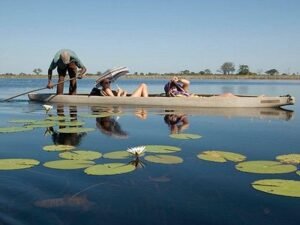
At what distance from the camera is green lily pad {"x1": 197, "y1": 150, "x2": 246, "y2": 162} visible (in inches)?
204

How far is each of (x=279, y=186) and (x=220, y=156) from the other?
1564 mm

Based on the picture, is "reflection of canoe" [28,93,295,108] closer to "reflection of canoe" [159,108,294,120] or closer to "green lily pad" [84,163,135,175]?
"reflection of canoe" [159,108,294,120]

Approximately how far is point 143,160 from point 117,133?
8.57 feet

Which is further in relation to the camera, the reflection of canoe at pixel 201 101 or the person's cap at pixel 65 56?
the person's cap at pixel 65 56

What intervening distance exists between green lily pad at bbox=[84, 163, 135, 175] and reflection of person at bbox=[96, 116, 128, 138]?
8.55ft

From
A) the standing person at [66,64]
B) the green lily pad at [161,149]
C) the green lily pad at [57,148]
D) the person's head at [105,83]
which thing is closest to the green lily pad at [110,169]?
the green lily pad at [161,149]

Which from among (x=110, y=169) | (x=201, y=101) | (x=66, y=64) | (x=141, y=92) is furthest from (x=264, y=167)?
(x=66, y=64)

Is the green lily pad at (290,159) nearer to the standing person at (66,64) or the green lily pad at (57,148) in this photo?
the green lily pad at (57,148)

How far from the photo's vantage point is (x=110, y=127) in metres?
8.58

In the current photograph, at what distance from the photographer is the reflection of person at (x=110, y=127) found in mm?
7488

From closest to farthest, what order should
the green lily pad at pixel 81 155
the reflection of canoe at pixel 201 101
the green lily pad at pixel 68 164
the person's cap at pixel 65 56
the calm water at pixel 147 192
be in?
the calm water at pixel 147 192 → the green lily pad at pixel 68 164 → the green lily pad at pixel 81 155 → the reflection of canoe at pixel 201 101 → the person's cap at pixel 65 56

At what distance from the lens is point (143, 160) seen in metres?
5.08

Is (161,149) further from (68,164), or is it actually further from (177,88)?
(177,88)

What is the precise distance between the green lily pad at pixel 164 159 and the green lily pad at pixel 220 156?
14.8 inches
